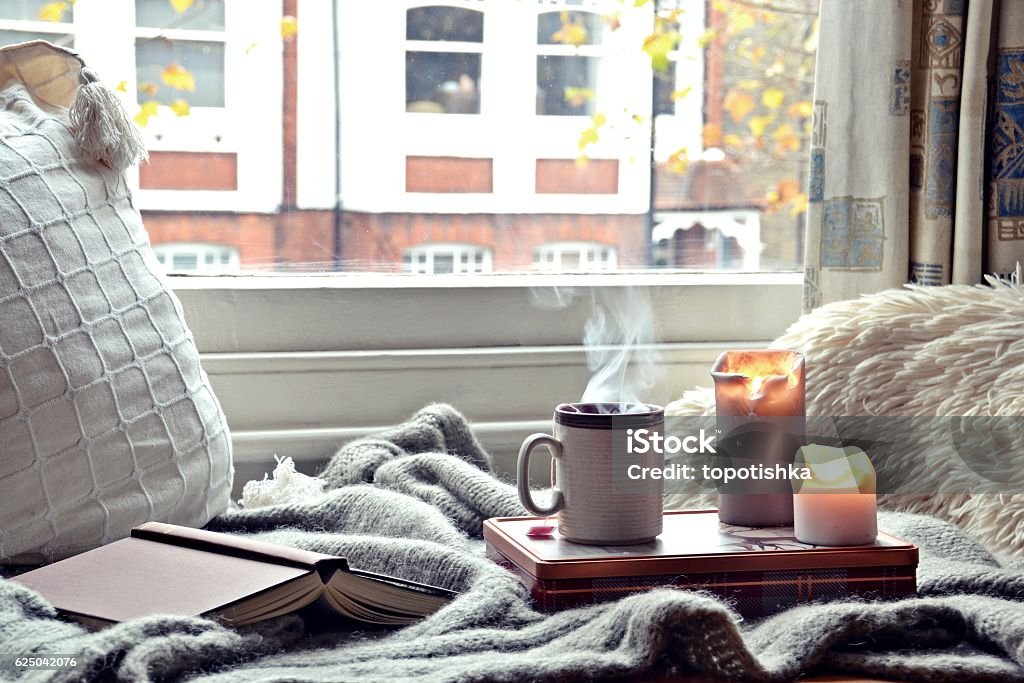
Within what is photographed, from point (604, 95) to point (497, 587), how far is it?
925 mm

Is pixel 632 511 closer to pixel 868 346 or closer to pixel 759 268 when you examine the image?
pixel 868 346

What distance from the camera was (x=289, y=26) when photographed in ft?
4.67

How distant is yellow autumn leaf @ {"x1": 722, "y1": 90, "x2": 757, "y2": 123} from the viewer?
1604 mm

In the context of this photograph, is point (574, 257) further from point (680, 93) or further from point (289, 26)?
point (289, 26)

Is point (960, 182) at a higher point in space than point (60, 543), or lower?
higher

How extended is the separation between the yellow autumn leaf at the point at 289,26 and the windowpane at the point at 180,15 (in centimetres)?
8

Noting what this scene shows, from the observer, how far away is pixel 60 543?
92 centimetres

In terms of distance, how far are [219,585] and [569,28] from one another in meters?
1.01

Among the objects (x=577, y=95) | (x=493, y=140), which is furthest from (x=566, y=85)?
(x=493, y=140)

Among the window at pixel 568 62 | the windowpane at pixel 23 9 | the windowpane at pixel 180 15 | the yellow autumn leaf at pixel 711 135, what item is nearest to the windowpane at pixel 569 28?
the window at pixel 568 62

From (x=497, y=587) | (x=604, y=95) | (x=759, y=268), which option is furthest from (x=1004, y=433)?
(x=604, y=95)

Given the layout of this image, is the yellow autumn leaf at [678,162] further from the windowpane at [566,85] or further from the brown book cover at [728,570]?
the brown book cover at [728,570]

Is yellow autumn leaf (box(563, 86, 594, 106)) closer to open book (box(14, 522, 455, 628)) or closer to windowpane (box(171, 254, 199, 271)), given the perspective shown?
windowpane (box(171, 254, 199, 271))

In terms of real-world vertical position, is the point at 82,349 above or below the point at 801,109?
below
